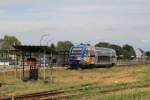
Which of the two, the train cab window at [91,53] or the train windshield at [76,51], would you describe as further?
the train cab window at [91,53]

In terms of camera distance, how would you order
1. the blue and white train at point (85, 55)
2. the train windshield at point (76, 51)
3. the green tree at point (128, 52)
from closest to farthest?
the blue and white train at point (85, 55)
the train windshield at point (76, 51)
the green tree at point (128, 52)

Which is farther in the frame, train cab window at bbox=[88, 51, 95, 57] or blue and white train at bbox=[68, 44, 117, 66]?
train cab window at bbox=[88, 51, 95, 57]

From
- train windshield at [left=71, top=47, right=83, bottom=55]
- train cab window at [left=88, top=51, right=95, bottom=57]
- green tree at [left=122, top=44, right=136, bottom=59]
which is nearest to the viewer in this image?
train windshield at [left=71, top=47, right=83, bottom=55]

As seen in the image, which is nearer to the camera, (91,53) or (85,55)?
(85,55)

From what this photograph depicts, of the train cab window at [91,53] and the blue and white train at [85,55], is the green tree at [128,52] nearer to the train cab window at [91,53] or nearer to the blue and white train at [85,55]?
the blue and white train at [85,55]

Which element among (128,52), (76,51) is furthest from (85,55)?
(128,52)

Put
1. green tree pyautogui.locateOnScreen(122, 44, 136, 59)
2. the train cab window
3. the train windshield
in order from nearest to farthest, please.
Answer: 1. the train windshield
2. the train cab window
3. green tree pyautogui.locateOnScreen(122, 44, 136, 59)

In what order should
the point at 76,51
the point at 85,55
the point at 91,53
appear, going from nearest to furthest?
1. the point at 85,55
2. the point at 76,51
3. the point at 91,53

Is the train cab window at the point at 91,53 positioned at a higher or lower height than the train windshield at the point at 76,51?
lower

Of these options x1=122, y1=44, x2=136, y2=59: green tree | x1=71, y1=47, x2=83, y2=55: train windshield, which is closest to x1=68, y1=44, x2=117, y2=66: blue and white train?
x1=71, y1=47, x2=83, y2=55: train windshield

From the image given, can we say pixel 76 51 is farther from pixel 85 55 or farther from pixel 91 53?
pixel 91 53

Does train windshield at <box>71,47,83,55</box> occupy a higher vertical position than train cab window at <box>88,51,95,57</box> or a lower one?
higher

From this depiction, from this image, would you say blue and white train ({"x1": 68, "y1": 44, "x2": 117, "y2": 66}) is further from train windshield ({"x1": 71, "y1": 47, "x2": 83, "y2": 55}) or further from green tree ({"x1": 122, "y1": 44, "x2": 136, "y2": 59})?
Answer: green tree ({"x1": 122, "y1": 44, "x2": 136, "y2": 59})

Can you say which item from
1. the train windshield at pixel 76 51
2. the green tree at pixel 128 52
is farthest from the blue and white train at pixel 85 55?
the green tree at pixel 128 52
